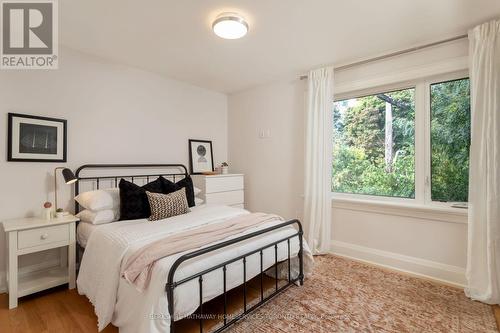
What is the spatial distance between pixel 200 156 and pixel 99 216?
6.02 feet

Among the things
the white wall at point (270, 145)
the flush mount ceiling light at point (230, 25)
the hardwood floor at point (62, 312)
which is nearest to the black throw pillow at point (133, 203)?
the hardwood floor at point (62, 312)

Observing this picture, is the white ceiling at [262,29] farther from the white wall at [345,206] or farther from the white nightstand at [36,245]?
the white nightstand at [36,245]

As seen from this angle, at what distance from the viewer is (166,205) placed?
2572 millimetres

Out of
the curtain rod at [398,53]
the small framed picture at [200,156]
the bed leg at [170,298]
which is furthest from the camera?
the small framed picture at [200,156]

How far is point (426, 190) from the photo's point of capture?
2.72 meters

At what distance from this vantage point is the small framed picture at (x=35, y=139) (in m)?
2.36

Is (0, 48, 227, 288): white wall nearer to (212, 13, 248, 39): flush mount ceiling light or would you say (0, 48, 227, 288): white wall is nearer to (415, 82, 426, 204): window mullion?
(212, 13, 248, 39): flush mount ceiling light

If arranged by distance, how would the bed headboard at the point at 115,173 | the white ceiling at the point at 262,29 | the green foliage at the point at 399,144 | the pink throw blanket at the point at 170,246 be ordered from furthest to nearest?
the bed headboard at the point at 115,173
the green foliage at the point at 399,144
the white ceiling at the point at 262,29
the pink throw blanket at the point at 170,246

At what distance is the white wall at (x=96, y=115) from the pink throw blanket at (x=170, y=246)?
5.21 feet

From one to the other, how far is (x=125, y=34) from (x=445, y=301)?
3.74 metres

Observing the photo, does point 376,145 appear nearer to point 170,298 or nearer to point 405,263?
point 405,263

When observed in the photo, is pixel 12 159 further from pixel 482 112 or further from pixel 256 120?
pixel 482 112

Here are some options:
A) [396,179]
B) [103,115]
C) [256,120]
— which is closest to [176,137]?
[103,115]

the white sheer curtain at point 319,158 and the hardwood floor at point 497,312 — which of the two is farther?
the white sheer curtain at point 319,158
